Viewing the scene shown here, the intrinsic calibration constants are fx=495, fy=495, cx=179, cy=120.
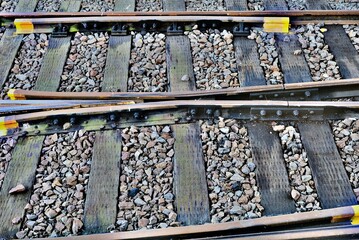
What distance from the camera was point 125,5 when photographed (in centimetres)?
616

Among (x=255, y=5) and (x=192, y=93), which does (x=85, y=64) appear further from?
(x=255, y=5)

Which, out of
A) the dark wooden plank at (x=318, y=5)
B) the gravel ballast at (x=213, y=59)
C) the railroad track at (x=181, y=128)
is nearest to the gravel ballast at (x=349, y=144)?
the railroad track at (x=181, y=128)

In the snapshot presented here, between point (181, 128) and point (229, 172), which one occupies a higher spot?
point (181, 128)

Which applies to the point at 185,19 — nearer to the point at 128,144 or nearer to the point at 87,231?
the point at 128,144

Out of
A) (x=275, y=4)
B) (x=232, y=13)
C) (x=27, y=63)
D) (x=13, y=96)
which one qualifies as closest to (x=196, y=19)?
(x=232, y=13)

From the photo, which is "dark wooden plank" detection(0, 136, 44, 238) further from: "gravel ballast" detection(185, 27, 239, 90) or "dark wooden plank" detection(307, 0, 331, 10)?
"dark wooden plank" detection(307, 0, 331, 10)

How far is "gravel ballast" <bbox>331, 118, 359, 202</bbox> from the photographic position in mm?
4152

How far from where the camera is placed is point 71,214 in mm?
3984

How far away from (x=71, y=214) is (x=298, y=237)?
1.78 m

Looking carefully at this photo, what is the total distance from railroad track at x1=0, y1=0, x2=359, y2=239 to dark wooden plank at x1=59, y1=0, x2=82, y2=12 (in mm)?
215

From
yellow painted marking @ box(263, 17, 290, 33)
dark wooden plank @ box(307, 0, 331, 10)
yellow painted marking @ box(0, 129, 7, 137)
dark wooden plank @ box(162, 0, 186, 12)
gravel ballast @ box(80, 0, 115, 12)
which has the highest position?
gravel ballast @ box(80, 0, 115, 12)

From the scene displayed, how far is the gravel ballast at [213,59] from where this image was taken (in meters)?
5.05

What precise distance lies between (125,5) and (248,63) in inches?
73.2

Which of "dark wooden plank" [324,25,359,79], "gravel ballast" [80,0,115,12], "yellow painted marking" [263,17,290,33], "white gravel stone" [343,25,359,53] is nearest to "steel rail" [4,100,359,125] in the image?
"dark wooden plank" [324,25,359,79]
